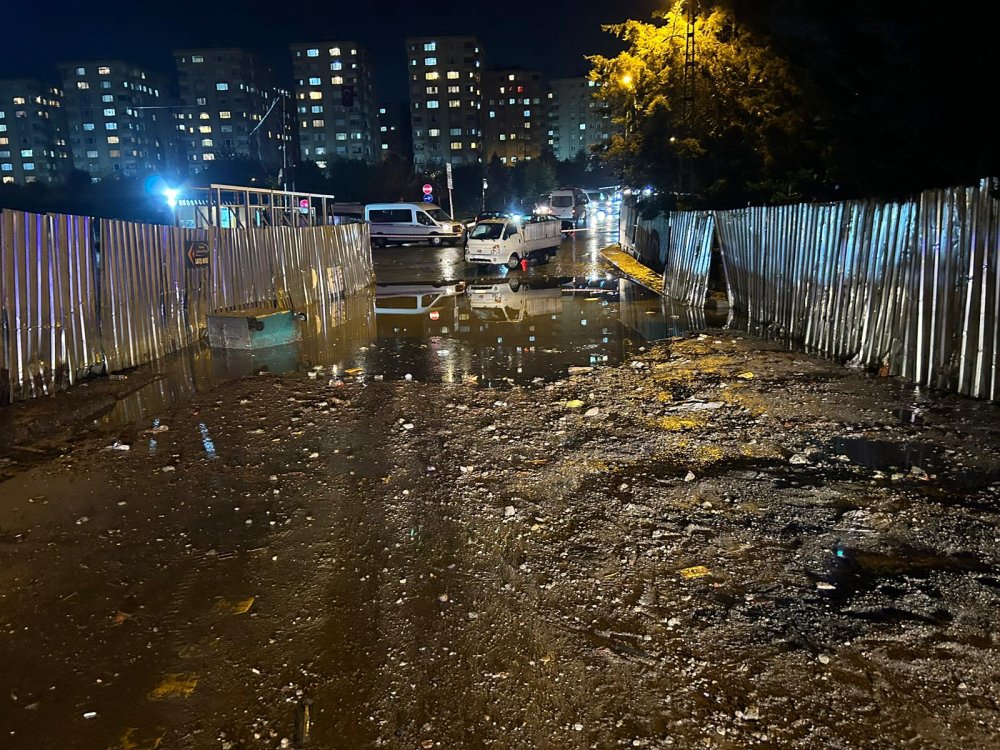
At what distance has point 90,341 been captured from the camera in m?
9.12

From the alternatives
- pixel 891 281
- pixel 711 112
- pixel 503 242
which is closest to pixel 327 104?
pixel 503 242

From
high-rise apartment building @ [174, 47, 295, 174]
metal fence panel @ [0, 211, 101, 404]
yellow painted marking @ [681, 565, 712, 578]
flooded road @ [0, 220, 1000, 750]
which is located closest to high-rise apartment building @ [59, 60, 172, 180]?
high-rise apartment building @ [174, 47, 295, 174]

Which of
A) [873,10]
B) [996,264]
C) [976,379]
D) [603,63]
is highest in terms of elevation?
[603,63]

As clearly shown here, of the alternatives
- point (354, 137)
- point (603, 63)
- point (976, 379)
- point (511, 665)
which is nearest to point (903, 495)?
point (976, 379)

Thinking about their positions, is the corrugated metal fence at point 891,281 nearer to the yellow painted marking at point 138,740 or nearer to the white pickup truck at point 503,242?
the yellow painted marking at point 138,740

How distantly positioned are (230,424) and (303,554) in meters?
3.37

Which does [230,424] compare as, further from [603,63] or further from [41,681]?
[603,63]

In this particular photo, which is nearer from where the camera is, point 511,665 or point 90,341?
point 511,665

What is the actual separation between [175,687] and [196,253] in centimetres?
985

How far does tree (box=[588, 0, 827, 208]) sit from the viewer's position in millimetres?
15008

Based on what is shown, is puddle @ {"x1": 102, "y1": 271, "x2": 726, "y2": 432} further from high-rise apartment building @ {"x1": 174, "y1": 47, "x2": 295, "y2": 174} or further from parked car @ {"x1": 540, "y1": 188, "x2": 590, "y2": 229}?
high-rise apartment building @ {"x1": 174, "y1": 47, "x2": 295, "y2": 174}

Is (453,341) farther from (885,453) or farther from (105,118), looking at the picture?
(105,118)

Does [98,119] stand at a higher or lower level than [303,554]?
higher

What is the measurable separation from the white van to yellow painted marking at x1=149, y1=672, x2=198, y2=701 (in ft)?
131
